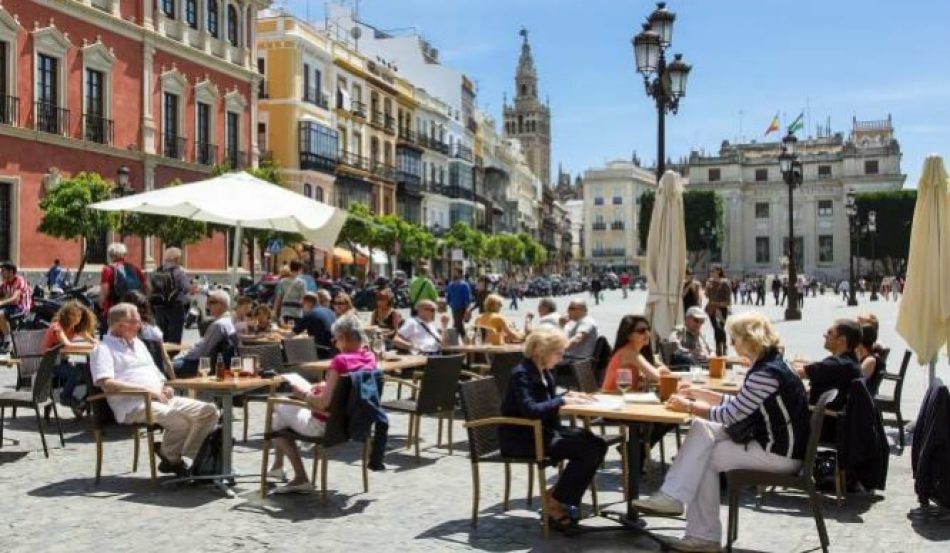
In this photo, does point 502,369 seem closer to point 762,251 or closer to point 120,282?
point 120,282

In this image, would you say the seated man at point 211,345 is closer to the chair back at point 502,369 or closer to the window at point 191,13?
the chair back at point 502,369

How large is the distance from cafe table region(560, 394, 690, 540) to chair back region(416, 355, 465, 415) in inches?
73.8

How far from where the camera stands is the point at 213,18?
34375mm

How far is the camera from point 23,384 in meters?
Answer: 9.49

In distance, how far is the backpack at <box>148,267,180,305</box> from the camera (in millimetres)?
12570

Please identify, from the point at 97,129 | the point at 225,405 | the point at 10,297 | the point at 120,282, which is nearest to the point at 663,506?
the point at 225,405

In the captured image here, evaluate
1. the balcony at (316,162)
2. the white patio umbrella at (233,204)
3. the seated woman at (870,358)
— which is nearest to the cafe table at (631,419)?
the seated woman at (870,358)

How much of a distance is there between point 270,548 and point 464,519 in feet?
4.29

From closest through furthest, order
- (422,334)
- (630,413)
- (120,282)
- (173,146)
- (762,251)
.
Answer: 1. (630,413)
2. (422,334)
3. (120,282)
4. (173,146)
5. (762,251)

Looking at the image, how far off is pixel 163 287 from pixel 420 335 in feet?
11.7

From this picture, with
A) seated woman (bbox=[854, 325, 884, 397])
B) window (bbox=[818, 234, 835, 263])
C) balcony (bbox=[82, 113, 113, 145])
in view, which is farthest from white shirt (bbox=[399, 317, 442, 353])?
window (bbox=[818, 234, 835, 263])

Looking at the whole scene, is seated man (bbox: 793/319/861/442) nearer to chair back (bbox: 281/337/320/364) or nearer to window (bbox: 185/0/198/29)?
chair back (bbox: 281/337/320/364)

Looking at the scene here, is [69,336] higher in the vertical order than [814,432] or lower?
higher

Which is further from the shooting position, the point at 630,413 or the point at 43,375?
the point at 43,375
